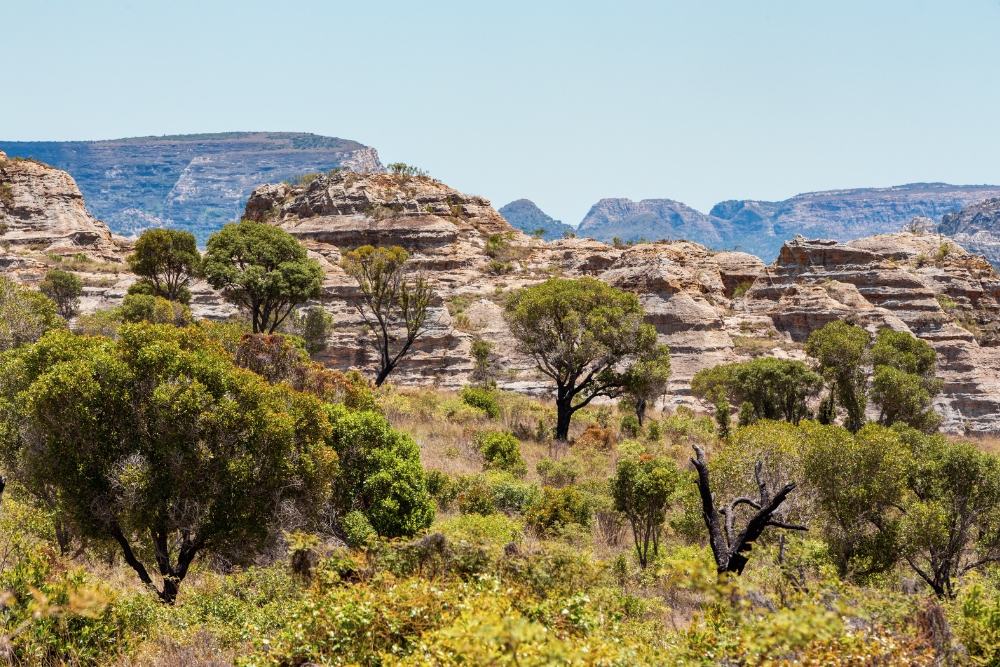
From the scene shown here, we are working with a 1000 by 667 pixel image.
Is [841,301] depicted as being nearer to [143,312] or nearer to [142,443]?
[143,312]

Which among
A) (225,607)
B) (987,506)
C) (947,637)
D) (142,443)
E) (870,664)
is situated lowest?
(987,506)

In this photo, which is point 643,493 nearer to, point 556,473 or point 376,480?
point 556,473

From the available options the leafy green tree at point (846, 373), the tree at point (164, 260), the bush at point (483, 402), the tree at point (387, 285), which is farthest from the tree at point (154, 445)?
the leafy green tree at point (846, 373)

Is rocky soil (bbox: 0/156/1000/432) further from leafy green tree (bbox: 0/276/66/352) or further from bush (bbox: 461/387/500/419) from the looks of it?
leafy green tree (bbox: 0/276/66/352)

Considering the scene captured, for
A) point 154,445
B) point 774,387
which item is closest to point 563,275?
point 774,387

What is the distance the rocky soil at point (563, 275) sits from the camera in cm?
4544

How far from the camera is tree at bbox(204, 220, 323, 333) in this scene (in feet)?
111

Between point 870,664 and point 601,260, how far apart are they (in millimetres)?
53245

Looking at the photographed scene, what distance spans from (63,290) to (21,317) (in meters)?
17.0

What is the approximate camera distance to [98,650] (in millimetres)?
7305

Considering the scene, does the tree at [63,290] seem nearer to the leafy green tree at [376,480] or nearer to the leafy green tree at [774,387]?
the leafy green tree at [376,480]

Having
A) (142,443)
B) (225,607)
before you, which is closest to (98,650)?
(225,607)

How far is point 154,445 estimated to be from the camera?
10.5 m

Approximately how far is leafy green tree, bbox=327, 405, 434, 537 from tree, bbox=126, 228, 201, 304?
2698 cm
